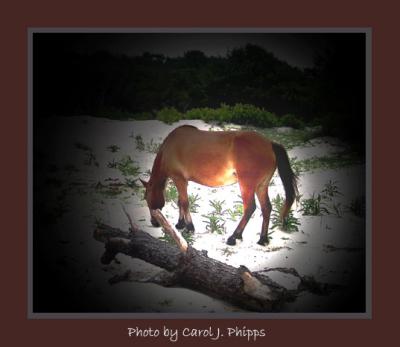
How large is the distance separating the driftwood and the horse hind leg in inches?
13.1

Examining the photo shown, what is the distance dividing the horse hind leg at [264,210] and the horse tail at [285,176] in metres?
0.15

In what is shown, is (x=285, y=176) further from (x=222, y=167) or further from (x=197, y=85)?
(x=197, y=85)

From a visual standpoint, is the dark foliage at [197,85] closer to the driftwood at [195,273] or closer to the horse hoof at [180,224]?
the horse hoof at [180,224]

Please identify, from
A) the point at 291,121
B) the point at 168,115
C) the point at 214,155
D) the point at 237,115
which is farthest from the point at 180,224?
the point at 291,121

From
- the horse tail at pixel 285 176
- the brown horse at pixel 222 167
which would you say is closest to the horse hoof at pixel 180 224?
the brown horse at pixel 222 167

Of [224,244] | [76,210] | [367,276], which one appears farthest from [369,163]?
[76,210]

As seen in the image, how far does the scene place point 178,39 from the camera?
5.36m

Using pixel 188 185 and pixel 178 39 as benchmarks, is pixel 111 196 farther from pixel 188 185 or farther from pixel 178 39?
pixel 178 39

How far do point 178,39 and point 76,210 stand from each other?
1947 mm

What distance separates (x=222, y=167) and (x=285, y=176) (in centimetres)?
62

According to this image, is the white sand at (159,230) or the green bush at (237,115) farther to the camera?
the green bush at (237,115)

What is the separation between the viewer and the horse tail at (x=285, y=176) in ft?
17.6

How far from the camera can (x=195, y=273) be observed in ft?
17.2

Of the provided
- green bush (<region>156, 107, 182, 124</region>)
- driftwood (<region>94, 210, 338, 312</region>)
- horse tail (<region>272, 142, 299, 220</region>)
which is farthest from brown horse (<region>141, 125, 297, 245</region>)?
driftwood (<region>94, 210, 338, 312</region>)
